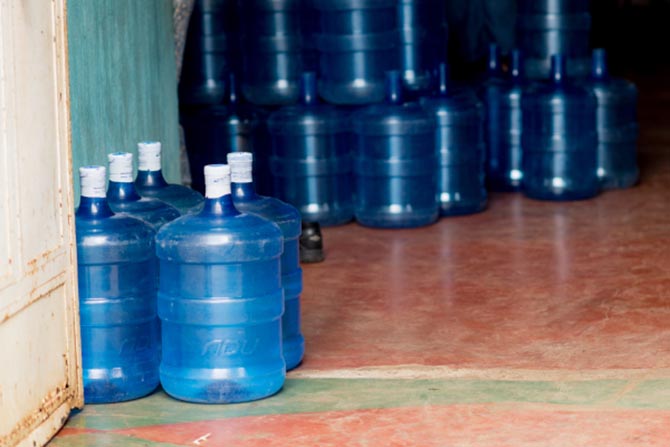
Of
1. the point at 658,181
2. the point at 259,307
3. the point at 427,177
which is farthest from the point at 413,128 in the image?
the point at 259,307

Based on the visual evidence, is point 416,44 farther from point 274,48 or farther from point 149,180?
point 149,180

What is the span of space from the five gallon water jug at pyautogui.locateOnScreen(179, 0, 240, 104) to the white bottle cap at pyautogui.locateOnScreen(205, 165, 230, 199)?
159 inches

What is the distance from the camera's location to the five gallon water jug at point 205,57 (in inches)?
335

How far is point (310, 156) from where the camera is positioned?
8102 millimetres

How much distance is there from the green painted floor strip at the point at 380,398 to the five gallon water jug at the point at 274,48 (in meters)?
3.79

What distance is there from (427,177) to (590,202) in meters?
1.25

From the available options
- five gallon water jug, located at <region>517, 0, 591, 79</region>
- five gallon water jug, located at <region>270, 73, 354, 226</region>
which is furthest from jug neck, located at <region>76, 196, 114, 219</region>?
five gallon water jug, located at <region>517, 0, 591, 79</region>

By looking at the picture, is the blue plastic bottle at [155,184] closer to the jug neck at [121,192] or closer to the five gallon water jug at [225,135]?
the jug neck at [121,192]

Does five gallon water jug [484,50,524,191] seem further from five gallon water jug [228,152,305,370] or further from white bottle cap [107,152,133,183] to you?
white bottle cap [107,152,133,183]

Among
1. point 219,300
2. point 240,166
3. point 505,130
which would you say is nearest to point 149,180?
point 240,166

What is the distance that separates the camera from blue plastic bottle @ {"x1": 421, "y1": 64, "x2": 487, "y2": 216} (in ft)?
27.0

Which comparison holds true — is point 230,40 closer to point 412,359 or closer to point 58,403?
point 412,359

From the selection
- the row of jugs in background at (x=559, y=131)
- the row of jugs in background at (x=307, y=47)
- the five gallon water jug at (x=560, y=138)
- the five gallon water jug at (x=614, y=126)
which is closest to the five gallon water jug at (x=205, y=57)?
the row of jugs in background at (x=307, y=47)

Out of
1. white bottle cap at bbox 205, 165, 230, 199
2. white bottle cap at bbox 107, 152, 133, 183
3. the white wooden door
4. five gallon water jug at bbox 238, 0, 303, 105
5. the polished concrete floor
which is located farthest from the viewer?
five gallon water jug at bbox 238, 0, 303, 105
